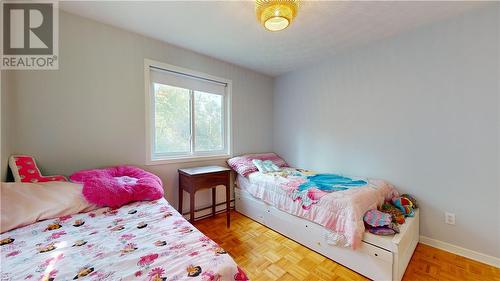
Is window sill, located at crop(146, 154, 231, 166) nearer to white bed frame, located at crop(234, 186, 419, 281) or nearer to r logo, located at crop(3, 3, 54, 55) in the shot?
white bed frame, located at crop(234, 186, 419, 281)

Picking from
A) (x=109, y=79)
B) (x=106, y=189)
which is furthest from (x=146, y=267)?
(x=109, y=79)

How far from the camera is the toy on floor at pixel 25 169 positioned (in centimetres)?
149

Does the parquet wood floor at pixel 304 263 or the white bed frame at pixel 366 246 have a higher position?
the white bed frame at pixel 366 246

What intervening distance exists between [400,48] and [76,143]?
3598mm

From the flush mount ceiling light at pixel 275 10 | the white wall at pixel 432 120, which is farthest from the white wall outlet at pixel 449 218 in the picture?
the flush mount ceiling light at pixel 275 10

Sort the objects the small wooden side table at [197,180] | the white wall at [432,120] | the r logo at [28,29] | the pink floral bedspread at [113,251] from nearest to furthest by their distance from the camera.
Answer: the pink floral bedspread at [113,251] → the r logo at [28,29] → the white wall at [432,120] → the small wooden side table at [197,180]

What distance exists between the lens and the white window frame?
7.52 ft

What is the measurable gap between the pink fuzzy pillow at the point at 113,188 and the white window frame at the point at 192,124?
55 cm

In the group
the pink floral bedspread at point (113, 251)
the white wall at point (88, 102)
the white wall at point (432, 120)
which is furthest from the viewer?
the white wall at point (432, 120)

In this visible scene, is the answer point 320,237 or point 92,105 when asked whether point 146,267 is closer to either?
point 320,237

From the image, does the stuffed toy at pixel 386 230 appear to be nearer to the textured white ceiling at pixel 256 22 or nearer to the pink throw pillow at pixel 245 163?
the pink throw pillow at pixel 245 163

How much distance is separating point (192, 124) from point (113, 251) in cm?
196

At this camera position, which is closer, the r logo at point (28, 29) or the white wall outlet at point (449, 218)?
the r logo at point (28, 29)

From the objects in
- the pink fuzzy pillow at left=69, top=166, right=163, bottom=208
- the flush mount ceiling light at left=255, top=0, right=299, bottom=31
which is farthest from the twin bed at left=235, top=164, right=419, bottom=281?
the flush mount ceiling light at left=255, top=0, right=299, bottom=31
